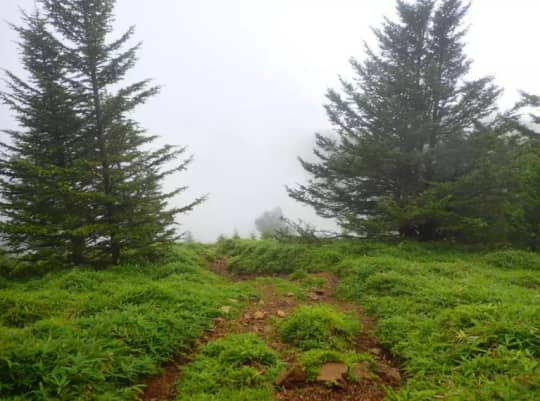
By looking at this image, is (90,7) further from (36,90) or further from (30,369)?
(30,369)

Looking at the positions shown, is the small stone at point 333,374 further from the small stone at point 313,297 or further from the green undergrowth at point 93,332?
the small stone at point 313,297

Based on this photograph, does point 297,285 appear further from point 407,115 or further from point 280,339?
point 407,115

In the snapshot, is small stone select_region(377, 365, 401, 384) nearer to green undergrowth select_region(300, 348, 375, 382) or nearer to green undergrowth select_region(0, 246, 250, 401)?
green undergrowth select_region(300, 348, 375, 382)

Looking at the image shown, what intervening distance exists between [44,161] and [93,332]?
27.5 feet

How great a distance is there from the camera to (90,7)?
978cm

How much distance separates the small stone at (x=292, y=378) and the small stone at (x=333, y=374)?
235mm

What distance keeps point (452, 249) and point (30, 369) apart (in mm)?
12007

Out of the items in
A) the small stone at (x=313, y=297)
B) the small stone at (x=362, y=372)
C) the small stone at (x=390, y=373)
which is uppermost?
the small stone at (x=313, y=297)

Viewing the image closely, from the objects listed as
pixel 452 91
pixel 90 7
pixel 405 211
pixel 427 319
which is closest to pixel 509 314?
pixel 427 319

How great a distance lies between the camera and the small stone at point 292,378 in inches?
157

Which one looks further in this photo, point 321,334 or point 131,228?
point 131,228

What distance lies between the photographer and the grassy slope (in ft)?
11.5

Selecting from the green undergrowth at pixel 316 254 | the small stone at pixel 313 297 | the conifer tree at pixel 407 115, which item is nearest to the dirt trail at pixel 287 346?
the small stone at pixel 313 297

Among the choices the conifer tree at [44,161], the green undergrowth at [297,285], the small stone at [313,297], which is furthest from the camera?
the conifer tree at [44,161]
